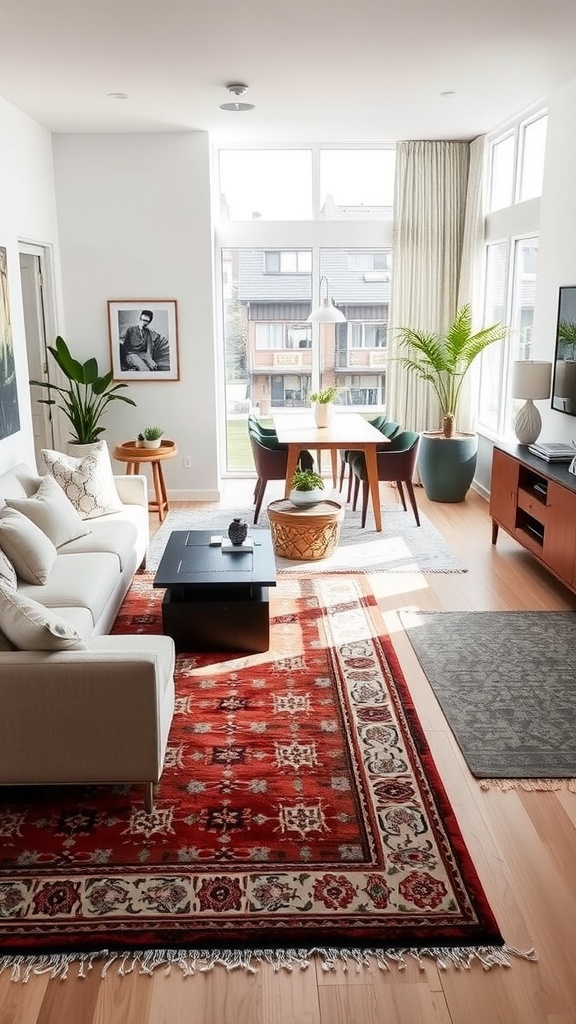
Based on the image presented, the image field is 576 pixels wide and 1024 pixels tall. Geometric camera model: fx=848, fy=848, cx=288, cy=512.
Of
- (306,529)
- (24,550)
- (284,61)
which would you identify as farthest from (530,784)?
(284,61)

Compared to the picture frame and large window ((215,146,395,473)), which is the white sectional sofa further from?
large window ((215,146,395,473))

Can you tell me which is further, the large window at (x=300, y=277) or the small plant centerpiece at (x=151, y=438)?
the large window at (x=300, y=277)

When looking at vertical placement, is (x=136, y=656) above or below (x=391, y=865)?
above

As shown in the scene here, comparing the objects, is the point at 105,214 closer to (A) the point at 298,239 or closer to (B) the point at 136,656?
(A) the point at 298,239

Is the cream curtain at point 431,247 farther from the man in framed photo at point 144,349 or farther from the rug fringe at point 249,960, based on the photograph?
the rug fringe at point 249,960

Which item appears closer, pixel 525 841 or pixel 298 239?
pixel 525 841

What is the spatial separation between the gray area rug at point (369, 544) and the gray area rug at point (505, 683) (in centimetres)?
89

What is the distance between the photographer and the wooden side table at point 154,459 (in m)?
6.88

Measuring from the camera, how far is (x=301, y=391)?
842 centimetres

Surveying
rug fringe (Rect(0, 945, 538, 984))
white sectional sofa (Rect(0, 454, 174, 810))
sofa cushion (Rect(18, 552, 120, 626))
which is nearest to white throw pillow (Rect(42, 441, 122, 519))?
sofa cushion (Rect(18, 552, 120, 626))

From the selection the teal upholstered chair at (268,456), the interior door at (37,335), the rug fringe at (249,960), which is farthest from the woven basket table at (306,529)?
the rug fringe at (249,960)

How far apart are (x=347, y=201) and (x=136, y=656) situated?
6.21 m

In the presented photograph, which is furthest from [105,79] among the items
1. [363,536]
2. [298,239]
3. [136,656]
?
[136,656]

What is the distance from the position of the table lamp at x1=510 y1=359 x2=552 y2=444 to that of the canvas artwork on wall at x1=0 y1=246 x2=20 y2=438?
135 inches
